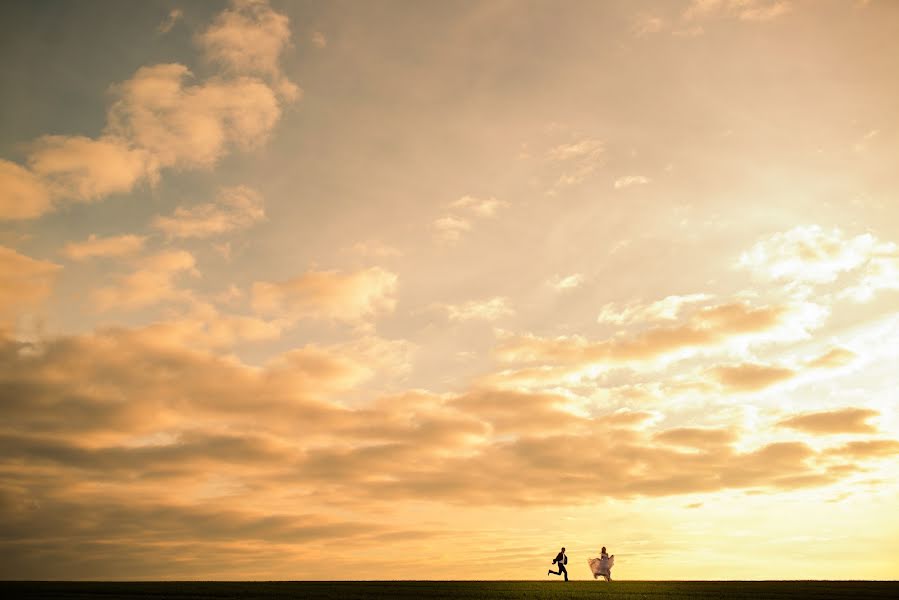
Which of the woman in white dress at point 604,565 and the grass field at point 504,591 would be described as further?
the woman in white dress at point 604,565

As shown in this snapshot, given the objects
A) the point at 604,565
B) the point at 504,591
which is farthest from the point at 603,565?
the point at 504,591

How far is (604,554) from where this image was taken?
49312 millimetres

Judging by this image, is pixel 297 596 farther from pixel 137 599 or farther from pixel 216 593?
pixel 137 599

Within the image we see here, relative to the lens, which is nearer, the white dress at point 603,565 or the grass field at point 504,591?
the grass field at point 504,591

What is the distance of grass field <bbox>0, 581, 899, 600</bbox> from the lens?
34.4m

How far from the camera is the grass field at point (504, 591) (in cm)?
3444

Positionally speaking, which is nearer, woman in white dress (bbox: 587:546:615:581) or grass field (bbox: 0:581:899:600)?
grass field (bbox: 0:581:899:600)

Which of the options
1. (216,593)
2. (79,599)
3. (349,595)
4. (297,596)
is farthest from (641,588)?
(79,599)

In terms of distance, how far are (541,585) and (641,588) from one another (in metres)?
5.70

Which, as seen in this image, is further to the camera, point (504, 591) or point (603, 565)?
point (603, 565)

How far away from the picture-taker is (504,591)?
3681cm

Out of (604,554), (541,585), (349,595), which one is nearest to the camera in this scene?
(349,595)

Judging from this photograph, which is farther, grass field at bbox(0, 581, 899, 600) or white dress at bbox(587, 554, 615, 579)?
white dress at bbox(587, 554, 615, 579)

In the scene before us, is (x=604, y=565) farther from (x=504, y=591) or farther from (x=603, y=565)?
(x=504, y=591)
